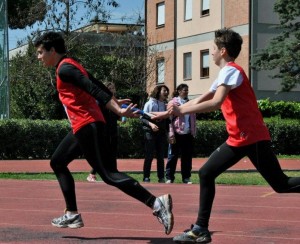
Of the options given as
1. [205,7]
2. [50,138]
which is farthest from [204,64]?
[50,138]

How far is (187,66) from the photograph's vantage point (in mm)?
42344

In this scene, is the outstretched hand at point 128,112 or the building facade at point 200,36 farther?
the building facade at point 200,36

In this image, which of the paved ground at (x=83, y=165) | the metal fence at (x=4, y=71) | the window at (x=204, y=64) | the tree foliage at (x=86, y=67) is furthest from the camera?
the window at (x=204, y=64)

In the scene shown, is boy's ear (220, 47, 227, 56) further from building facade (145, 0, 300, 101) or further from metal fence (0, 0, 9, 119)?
building facade (145, 0, 300, 101)

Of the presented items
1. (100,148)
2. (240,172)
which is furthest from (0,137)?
(100,148)

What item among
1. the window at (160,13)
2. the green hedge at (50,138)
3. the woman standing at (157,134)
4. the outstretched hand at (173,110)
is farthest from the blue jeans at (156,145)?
the window at (160,13)

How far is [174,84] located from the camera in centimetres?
4294

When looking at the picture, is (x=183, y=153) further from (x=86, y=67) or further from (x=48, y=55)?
(x=86, y=67)

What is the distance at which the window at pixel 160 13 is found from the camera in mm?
44394

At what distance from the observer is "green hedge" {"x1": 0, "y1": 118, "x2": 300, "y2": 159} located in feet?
77.2

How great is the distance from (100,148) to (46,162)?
49.2ft

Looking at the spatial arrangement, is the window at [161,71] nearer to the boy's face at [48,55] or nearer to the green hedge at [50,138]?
the green hedge at [50,138]

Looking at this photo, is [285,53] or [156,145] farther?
[285,53]

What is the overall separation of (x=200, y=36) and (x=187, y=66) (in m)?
2.35
